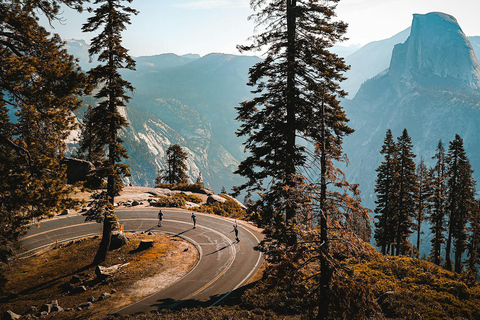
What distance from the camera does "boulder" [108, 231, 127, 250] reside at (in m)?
23.7

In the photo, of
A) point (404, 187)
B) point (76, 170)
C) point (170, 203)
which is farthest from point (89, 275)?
point (404, 187)

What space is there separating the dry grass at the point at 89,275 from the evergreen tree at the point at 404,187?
86.5ft

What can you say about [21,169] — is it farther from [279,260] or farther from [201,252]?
[201,252]

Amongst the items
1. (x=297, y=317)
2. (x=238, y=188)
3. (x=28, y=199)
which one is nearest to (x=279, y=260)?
(x=297, y=317)

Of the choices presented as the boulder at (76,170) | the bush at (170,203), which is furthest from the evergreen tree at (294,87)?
the boulder at (76,170)

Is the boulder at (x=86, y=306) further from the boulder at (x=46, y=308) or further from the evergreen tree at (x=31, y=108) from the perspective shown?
the evergreen tree at (x=31, y=108)

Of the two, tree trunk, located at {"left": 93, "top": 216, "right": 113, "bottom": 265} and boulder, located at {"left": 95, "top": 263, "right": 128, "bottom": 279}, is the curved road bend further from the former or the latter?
tree trunk, located at {"left": 93, "top": 216, "right": 113, "bottom": 265}

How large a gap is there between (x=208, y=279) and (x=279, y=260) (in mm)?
12632

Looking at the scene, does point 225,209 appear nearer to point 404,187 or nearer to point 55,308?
point 404,187

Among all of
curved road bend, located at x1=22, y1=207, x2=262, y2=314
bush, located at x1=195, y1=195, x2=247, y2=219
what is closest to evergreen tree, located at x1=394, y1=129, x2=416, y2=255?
curved road bend, located at x1=22, y1=207, x2=262, y2=314

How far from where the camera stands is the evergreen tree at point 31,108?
8305mm

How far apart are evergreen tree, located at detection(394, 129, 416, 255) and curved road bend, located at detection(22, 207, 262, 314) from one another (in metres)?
19.2

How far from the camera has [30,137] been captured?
31.0ft

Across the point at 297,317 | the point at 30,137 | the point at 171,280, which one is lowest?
the point at 171,280
